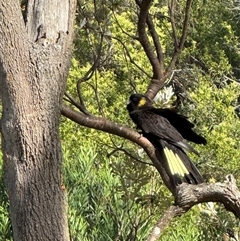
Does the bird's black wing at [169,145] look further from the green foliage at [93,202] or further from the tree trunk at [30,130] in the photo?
the tree trunk at [30,130]

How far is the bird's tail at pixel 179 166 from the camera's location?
2.17 metres

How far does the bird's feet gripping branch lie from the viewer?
2.26 meters

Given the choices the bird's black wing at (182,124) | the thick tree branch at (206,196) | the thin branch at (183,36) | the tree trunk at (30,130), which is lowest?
the thick tree branch at (206,196)

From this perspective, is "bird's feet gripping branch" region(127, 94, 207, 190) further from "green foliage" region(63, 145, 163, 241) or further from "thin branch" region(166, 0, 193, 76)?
"green foliage" region(63, 145, 163, 241)

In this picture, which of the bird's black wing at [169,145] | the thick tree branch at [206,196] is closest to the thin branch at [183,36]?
the bird's black wing at [169,145]

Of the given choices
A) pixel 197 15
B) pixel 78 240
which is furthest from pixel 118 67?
pixel 78 240

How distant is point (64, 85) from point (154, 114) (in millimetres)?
1231

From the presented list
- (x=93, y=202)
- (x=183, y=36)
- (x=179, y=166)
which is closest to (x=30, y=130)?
(x=179, y=166)

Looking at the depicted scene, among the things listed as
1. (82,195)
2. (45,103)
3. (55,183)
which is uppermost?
(82,195)

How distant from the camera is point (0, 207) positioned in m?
3.75

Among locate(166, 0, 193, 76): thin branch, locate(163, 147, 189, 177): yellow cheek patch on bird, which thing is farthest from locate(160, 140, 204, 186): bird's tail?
locate(166, 0, 193, 76): thin branch

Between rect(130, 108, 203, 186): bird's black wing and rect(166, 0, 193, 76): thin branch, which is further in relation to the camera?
rect(166, 0, 193, 76): thin branch

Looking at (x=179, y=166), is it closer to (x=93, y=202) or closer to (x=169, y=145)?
(x=169, y=145)

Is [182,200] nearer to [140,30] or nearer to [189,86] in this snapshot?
[140,30]
